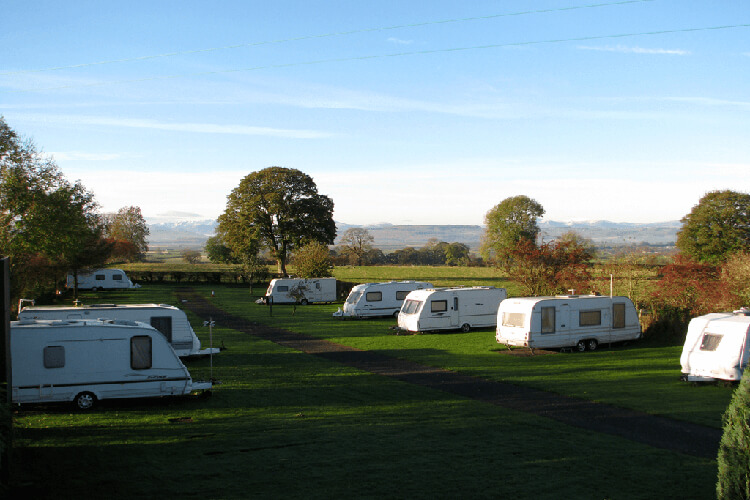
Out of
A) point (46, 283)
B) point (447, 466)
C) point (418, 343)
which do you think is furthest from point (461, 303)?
point (46, 283)

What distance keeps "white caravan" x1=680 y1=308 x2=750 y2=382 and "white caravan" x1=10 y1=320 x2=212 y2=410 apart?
12914mm

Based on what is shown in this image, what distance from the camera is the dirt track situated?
11.0 m

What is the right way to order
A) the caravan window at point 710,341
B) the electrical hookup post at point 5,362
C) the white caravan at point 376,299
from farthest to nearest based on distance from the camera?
1. the white caravan at point 376,299
2. the caravan window at point 710,341
3. the electrical hookup post at point 5,362

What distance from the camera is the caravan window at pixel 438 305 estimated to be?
26.4 meters

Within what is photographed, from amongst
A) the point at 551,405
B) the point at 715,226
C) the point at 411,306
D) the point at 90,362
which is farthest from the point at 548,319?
the point at 715,226

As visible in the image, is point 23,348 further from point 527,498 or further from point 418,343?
point 418,343

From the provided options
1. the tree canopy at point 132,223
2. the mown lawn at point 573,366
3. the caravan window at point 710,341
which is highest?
the tree canopy at point 132,223

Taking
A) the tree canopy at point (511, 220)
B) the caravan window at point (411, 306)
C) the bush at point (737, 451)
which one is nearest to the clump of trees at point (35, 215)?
the caravan window at point (411, 306)

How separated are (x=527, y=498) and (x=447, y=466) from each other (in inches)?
63.4

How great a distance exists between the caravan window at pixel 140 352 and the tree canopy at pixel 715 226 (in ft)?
145

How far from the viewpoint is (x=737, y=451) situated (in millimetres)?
5355

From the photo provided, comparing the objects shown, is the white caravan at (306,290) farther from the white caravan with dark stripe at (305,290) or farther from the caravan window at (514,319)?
the caravan window at (514,319)

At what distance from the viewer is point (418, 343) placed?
23938mm

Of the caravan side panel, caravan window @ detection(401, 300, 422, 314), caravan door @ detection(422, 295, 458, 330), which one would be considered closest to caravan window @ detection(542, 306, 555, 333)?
caravan door @ detection(422, 295, 458, 330)
